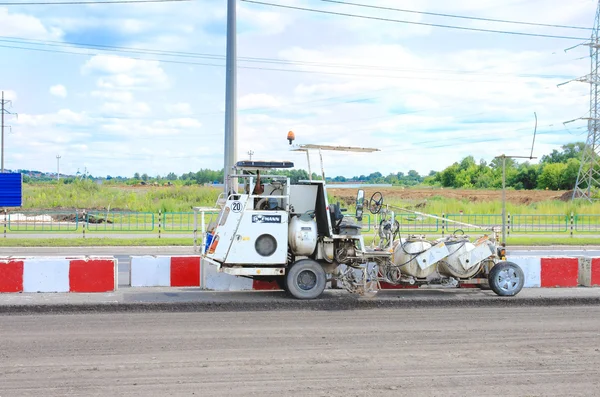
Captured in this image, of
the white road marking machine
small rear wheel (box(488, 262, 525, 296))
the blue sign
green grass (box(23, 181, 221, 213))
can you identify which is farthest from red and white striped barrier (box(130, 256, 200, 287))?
green grass (box(23, 181, 221, 213))

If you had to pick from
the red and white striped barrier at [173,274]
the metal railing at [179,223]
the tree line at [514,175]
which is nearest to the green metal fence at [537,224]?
the metal railing at [179,223]

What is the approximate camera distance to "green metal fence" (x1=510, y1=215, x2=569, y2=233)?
3453cm

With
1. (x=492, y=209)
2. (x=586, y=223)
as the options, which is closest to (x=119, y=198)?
(x=492, y=209)

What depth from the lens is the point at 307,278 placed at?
477 inches

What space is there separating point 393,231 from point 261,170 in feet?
8.55

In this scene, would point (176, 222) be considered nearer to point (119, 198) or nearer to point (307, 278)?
point (119, 198)

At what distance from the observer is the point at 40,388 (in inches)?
275

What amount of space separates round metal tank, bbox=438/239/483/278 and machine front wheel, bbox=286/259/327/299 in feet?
7.51

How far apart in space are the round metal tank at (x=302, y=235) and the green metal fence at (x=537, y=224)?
2402 centimetres

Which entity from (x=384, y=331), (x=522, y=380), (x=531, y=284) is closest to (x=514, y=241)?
(x=531, y=284)

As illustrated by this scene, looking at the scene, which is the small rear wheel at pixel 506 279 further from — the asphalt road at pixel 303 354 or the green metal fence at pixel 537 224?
the green metal fence at pixel 537 224

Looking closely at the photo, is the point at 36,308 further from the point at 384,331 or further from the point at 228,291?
the point at 384,331

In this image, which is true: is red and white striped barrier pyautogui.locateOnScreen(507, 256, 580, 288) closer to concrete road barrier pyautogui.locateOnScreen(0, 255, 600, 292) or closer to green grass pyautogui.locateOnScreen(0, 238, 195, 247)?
concrete road barrier pyautogui.locateOnScreen(0, 255, 600, 292)

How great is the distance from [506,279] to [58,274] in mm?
8010
